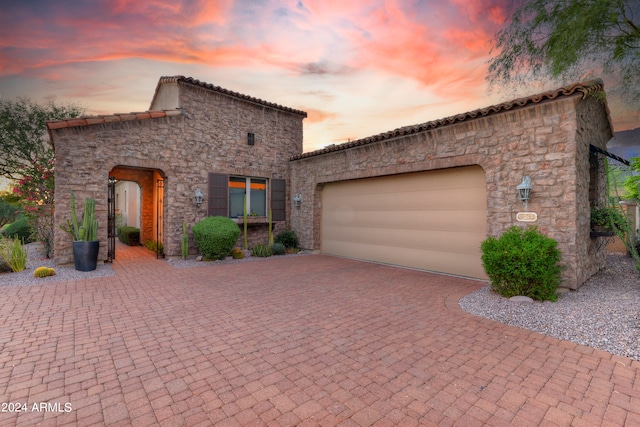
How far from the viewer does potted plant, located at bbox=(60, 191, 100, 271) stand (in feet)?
24.1

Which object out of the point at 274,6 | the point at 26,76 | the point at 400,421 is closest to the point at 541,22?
the point at 274,6

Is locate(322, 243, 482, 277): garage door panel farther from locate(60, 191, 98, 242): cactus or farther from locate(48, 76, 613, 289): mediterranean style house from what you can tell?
locate(60, 191, 98, 242): cactus

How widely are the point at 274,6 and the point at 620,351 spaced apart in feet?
32.5

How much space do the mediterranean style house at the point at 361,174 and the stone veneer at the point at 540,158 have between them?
2cm

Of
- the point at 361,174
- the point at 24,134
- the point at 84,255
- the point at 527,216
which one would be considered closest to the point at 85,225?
the point at 84,255

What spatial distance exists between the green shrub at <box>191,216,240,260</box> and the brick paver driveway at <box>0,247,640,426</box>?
135 inches

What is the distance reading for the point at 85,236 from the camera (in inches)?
300

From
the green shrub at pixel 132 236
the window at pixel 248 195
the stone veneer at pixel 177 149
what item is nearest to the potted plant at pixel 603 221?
the stone veneer at pixel 177 149

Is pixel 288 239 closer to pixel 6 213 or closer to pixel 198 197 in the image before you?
pixel 198 197

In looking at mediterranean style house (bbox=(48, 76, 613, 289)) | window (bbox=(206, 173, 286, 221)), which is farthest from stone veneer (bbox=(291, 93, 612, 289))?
window (bbox=(206, 173, 286, 221))

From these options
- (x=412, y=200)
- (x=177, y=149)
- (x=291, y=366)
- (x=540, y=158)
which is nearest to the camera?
(x=291, y=366)

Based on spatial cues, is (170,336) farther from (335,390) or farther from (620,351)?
(620,351)

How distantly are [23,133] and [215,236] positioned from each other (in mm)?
14191

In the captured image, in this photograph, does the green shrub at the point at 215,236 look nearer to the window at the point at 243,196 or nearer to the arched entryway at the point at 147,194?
the window at the point at 243,196
